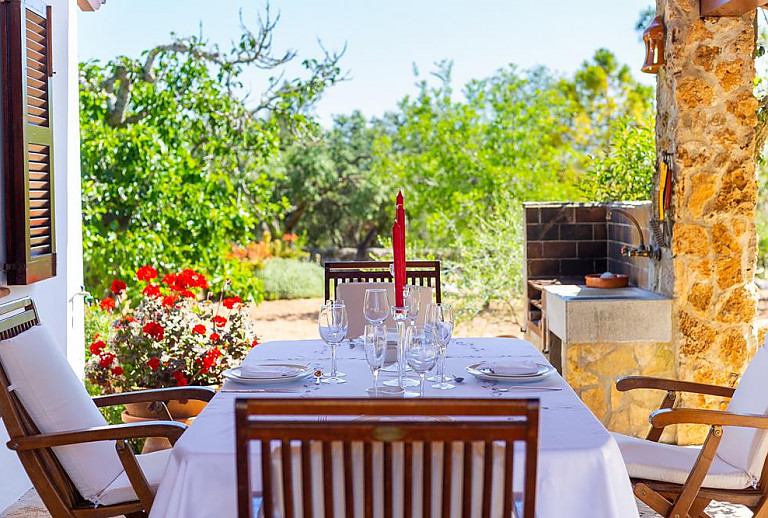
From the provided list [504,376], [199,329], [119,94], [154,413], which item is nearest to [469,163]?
Result: [119,94]

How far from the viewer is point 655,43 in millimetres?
4055

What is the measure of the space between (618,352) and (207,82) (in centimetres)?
382

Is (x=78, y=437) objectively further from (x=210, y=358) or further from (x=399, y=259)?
(x=210, y=358)

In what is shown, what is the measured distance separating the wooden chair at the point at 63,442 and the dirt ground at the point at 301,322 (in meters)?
5.72

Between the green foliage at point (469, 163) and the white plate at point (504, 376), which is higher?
the green foliage at point (469, 163)

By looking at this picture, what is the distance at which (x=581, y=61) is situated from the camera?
12398 mm

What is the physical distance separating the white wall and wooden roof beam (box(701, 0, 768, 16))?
2.89 meters

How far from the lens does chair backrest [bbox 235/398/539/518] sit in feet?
4.83

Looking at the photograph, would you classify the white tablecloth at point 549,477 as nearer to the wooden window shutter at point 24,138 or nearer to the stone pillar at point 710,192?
the wooden window shutter at point 24,138

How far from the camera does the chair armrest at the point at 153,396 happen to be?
104 inches

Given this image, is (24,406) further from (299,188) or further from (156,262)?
(299,188)

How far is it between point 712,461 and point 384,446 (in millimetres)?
1381

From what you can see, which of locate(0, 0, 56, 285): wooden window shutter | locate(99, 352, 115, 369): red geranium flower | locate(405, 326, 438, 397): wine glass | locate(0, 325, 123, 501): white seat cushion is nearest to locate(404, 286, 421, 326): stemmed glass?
locate(405, 326, 438, 397): wine glass

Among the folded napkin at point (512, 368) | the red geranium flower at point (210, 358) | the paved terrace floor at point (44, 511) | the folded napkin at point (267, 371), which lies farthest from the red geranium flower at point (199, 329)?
the folded napkin at point (512, 368)
